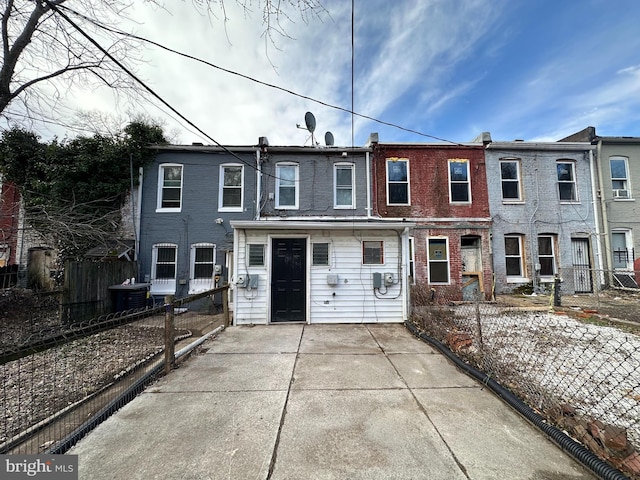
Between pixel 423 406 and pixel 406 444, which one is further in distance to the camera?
pixel 423 406

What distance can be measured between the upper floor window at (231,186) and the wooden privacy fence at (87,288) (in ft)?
12.3

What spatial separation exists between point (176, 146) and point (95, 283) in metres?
5.05

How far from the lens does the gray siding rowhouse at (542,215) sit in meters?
9.77

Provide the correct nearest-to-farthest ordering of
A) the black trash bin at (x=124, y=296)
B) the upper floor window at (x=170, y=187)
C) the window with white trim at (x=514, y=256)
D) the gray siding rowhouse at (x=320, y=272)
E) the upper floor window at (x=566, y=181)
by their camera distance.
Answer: the gray siding rowhouse at (x=320, y=272), the black trash bin at (x=124, y=296), the upper floor window at (x=170, y=187), the window with white trim at (x=514, y=256), the upper floor window at (x=566, y=181)

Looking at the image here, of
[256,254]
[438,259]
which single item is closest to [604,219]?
[438,259]

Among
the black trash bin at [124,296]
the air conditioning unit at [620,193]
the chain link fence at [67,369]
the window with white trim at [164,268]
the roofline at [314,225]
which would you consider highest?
the air conditioning unit at [620,193]

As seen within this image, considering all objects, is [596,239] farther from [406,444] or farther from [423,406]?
[406,444]

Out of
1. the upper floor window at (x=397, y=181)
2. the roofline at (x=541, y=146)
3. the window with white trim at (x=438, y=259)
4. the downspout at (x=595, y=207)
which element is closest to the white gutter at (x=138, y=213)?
the upper floor window at (x=397, y=181)

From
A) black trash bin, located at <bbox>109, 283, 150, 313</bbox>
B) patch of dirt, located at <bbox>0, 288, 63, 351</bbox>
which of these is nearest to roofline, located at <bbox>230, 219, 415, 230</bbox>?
black trash bin, located at <bbox>109, 283, 150, 313</bbox>

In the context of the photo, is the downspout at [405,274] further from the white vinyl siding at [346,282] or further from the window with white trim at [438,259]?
the window with white trim at [438,259]

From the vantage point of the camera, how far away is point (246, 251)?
6.58m

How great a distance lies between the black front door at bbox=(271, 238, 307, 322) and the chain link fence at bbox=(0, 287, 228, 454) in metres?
1.36

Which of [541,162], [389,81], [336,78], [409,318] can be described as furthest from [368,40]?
[541,162]

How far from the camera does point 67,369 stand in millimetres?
4426
